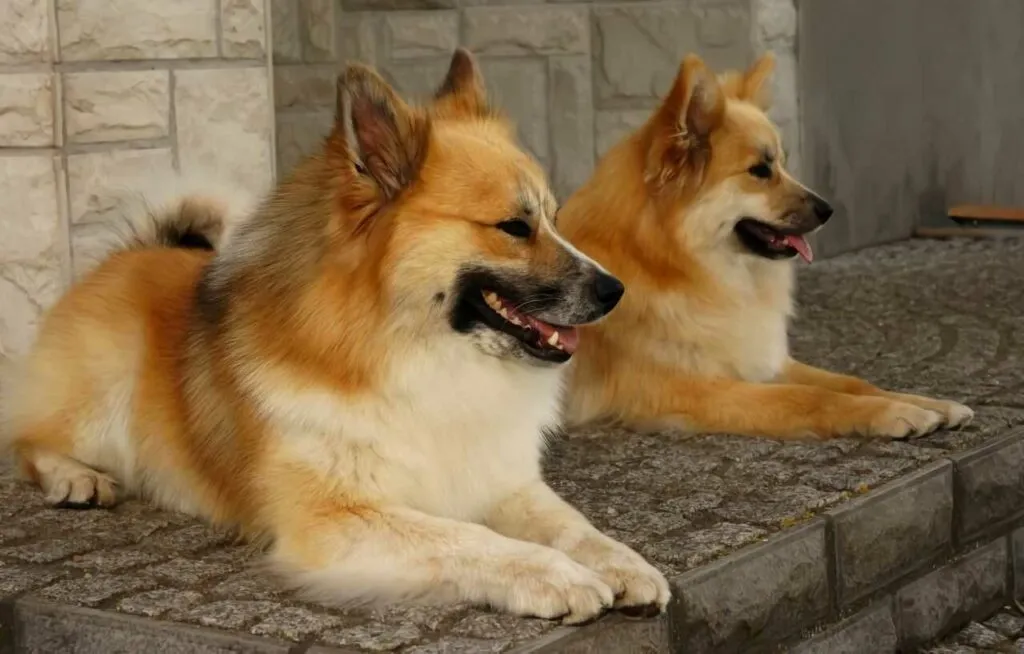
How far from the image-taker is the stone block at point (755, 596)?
263 cm

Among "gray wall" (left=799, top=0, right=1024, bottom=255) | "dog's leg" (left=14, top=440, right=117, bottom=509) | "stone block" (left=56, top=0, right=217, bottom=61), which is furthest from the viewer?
"gray wall" (left=799, top=0, right=1024, bottom=255)

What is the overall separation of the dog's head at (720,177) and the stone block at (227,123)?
1339mm

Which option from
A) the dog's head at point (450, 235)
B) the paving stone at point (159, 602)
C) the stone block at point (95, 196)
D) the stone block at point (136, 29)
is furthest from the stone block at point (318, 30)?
the paving stone at point (159, 602)

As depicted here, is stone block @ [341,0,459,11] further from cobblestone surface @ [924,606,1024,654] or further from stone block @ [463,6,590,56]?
cobblestone surface @ [924,606,1024,654]

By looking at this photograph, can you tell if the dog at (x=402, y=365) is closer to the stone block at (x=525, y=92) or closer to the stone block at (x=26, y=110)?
the stone block at (x=26, y=110)

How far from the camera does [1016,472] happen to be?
3609 mm

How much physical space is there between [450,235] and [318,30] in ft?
12.2

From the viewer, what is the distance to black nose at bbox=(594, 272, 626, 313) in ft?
8.96

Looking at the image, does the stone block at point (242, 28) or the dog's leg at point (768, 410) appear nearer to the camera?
the dog's leg at point (768, 410)

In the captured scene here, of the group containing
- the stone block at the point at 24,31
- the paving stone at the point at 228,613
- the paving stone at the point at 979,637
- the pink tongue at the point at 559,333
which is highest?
the stone block at the point at 24,31

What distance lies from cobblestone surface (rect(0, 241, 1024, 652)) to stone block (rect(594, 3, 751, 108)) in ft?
5.82

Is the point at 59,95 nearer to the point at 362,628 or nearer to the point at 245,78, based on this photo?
the point at 245,78

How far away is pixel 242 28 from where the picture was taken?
451 centimetres

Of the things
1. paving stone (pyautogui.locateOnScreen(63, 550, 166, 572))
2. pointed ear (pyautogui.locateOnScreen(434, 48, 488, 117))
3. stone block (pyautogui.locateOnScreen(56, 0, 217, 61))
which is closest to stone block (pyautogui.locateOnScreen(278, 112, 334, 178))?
stone block (pyautogui.locateOnScreen(56, 0, 217, 61))
